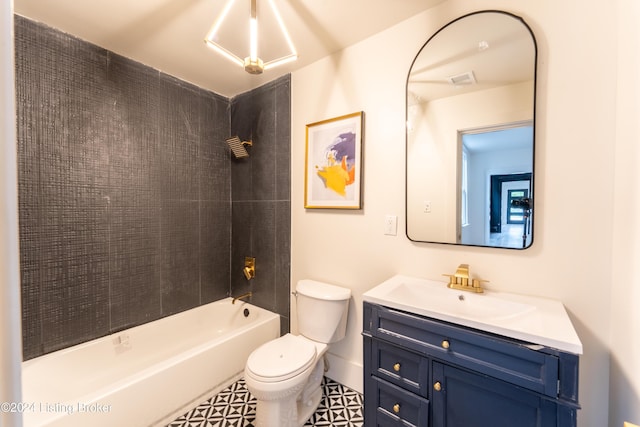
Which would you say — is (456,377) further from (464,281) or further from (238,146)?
(238,146)

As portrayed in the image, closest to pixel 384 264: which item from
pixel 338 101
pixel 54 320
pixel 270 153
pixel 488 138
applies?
pixel 488 138

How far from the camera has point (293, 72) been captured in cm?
216

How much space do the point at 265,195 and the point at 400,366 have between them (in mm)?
1668

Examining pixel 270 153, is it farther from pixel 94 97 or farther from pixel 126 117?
pixel 94 97

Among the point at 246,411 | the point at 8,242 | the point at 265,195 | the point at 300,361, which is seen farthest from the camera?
the point at 265,195

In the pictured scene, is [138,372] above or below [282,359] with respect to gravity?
below

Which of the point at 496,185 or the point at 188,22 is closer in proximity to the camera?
the point at 496,185

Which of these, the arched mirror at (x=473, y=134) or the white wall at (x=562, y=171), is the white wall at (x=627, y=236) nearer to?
the white wall at (x=562, y=171)

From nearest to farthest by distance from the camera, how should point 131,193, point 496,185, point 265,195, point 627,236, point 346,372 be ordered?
point 627,236, point 496,185, point 346,372, point 131,193, point 265,195

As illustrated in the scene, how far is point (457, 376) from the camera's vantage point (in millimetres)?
1083

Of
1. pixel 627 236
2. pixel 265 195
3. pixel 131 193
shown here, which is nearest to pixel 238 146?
pixel 265 195

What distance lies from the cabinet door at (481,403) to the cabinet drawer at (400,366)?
0.16 ft

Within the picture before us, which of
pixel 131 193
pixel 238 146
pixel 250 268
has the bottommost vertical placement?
pixel 250 268

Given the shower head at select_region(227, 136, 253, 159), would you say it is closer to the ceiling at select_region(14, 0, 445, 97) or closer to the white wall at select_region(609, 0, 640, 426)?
the ceiling at select_region(14, 0, 445, 97)
